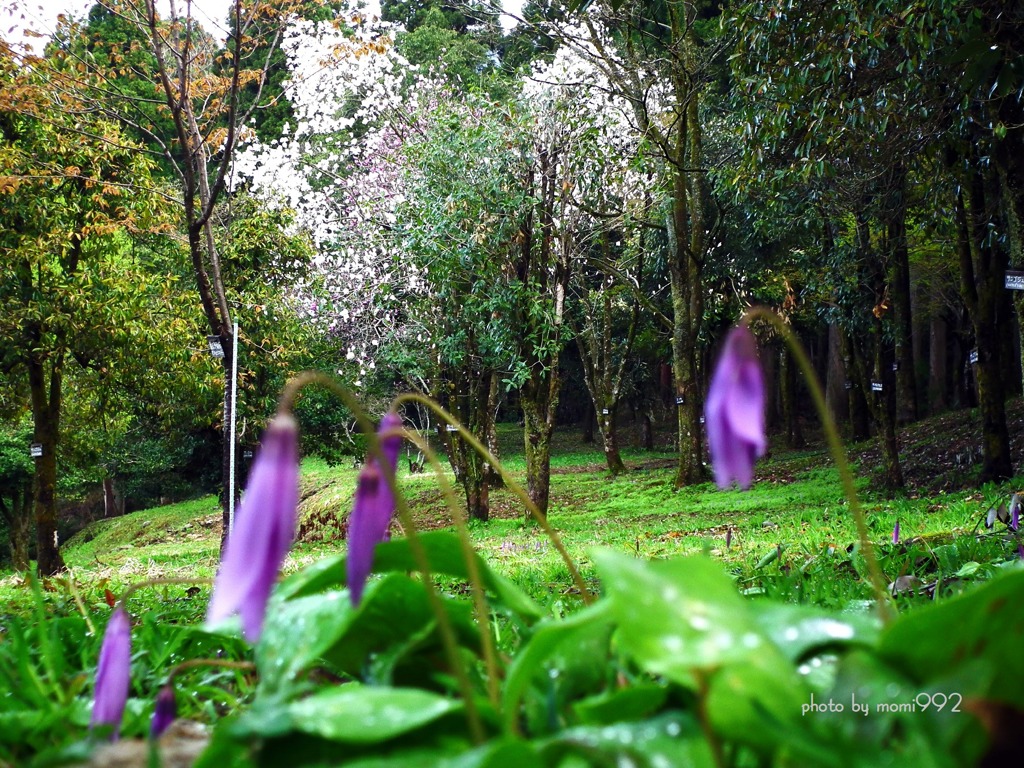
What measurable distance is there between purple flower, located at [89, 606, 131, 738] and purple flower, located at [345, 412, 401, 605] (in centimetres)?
31

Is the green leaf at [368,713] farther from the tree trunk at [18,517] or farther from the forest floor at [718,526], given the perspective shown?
the tree trunk at [18,517]

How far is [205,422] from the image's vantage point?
13688 millimetres

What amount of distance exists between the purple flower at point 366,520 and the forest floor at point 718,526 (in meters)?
Answer: 0.46

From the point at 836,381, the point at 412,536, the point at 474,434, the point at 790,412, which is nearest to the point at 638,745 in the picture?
the point at 412,536

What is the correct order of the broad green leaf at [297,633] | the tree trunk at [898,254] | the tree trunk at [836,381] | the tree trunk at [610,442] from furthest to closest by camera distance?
the tree trunk at [610,442] < the tree trunk at [836,381] < the tree trunk at [898,254] < the broad green leaf at [297,633]

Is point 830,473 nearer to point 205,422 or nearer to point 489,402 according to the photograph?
point 489,402

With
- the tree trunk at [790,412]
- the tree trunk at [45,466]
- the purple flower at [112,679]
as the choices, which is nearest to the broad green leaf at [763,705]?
the purple flower at [112,679]

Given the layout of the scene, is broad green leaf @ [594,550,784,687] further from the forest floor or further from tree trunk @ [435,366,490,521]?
tree trunk @ [435,366,490,521]

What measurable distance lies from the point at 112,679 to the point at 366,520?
1.18 feet

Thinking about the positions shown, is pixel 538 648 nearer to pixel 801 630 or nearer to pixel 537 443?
pixel 801 630

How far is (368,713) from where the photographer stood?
70 centimetres

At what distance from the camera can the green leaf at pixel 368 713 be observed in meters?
0.67

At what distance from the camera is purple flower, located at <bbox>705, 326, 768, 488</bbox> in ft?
2.76

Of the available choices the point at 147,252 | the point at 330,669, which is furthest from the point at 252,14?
the point at 147,252
